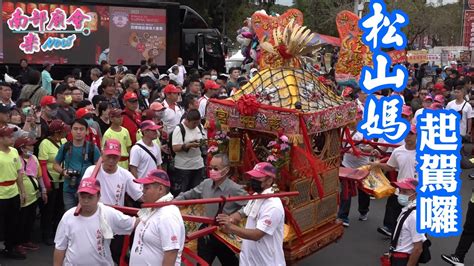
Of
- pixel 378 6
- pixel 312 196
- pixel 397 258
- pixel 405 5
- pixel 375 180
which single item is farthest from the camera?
pixel 405 5

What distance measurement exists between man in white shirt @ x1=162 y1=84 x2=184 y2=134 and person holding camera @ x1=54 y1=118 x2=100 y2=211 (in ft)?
8.57

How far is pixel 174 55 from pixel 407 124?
1231cm

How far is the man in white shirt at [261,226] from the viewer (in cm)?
479

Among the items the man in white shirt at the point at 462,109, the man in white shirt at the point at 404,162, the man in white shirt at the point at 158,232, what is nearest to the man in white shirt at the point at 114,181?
the man in white shirt at the point at 158,232

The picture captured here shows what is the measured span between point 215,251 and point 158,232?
191cm

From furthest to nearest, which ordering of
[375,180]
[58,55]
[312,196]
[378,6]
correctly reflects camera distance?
[58,55], [378,6], [375,180], [312,196]

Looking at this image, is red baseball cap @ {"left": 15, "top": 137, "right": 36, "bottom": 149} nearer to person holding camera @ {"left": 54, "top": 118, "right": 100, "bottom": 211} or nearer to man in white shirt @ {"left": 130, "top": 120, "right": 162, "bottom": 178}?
person holding camera @ {"left": 54, "top": 118, "right": 100, "bottom": 211}

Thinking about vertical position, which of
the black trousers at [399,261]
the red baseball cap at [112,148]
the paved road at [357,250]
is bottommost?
the paved road at [357,250]

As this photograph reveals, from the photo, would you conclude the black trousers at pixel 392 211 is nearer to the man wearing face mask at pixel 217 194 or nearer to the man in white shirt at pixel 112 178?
the man wearing face mask at pixel 217 194

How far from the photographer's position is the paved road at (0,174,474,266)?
23.6 ft

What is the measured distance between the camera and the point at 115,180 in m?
5.80

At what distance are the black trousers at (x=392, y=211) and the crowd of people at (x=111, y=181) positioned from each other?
2.53 meters

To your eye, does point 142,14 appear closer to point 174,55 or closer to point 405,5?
point 174,55

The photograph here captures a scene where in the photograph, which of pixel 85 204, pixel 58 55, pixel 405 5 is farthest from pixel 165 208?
pixel 405 5
